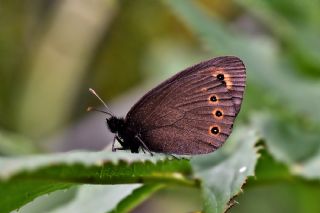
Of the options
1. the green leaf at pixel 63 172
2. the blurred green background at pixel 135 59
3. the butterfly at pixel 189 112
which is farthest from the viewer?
the blurred green background at pixel 135 59

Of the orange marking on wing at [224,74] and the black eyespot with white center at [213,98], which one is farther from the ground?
the orange marking on wing at [224,74]

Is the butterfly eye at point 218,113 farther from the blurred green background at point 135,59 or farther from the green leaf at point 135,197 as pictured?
the blurred green background at point 135,59

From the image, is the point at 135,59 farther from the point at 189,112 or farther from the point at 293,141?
the point at 189,112

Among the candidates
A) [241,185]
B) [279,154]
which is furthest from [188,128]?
[241,185]

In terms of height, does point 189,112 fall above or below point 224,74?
below

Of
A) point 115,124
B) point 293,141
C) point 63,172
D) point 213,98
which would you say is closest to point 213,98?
point 213,98

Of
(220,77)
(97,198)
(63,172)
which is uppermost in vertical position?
(220,77)

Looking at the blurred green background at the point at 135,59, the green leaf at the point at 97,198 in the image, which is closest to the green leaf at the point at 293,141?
the blurred green background at the point at 135,59
